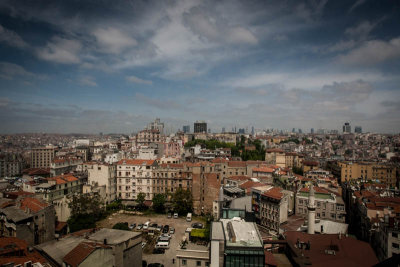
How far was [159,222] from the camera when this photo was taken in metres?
27.5

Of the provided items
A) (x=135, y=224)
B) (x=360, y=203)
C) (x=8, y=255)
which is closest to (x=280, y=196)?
(x=360, y=203)

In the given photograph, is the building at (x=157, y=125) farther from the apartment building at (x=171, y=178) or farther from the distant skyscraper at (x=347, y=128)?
the distant skyscraper at (x=347, y=128)

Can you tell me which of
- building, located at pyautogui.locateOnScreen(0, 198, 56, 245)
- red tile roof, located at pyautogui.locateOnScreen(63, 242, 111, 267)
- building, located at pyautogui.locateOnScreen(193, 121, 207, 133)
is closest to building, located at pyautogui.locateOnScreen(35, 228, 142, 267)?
red tile roof, located at pyautogui.locateOnScreen(63, 242, 111, 267)

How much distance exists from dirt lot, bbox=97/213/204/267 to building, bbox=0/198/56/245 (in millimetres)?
6755

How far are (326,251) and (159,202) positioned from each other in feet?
62.5

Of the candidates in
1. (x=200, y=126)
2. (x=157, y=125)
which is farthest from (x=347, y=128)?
(x=157, y=125)

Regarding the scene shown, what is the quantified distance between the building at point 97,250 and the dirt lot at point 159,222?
14.1ft

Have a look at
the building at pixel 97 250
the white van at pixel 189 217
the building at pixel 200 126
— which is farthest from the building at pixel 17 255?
the building at pixel 200 126

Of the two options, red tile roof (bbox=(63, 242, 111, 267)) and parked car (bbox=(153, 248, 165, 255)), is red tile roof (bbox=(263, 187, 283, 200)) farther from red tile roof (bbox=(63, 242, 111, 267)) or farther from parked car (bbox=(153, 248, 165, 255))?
red tile roof (bbox=(63, 242, 111, 267))

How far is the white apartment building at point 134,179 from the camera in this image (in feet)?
109

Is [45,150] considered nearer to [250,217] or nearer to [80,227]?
[80,227]

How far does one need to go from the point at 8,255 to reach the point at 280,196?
20.3 metres

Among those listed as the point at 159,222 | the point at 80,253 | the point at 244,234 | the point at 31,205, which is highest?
the point at 244,234

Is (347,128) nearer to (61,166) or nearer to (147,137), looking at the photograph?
(147,137)
